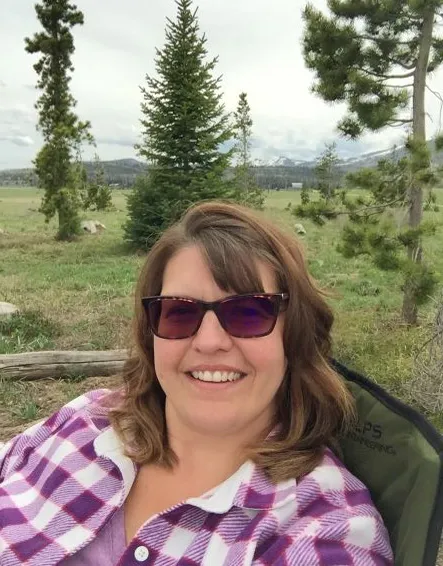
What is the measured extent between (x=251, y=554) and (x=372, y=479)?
389 mm

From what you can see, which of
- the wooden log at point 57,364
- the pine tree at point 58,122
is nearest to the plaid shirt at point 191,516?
the wooden log at point 57,364

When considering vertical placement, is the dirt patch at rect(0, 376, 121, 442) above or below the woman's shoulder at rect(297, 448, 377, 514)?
below

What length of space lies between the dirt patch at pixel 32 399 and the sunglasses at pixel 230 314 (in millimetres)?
2812

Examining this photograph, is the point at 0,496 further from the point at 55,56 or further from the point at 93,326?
the point at 55,56

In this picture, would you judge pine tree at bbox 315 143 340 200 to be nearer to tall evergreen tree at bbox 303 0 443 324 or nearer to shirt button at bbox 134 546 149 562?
tall evergreen tree at bbox 303 0 443 324

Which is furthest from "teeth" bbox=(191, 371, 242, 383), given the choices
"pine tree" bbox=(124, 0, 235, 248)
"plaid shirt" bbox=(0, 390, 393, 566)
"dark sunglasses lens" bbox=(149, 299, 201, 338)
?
"pine tree" bbox=(124, 0, 235, 248)

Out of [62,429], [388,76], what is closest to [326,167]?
[388,76]

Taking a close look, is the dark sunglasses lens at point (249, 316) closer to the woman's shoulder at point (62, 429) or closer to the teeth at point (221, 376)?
the teeth at point (221, 376)

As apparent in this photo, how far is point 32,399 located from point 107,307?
12.6 ft

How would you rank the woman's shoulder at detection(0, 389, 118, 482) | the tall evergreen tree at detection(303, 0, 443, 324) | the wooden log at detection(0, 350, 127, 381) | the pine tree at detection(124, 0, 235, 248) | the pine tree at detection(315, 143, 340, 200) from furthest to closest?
1. the pine tree at detection(315, 143, 340, 200)
2. the pine tree at detection(124, 0, 235, 248)
3. the tall evergreen tree at detection(303, 0, 443, 324)
4. the wooden log at detection(0, 350, 127, 381)
5. the woman's shoulder at detection(0, 389, 118, 482)

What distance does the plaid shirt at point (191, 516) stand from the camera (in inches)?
46.4

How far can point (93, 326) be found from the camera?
6.85 m

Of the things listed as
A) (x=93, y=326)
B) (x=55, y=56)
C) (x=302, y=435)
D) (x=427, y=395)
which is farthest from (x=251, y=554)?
(x=55, y=56)

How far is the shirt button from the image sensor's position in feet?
4.25
